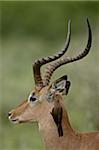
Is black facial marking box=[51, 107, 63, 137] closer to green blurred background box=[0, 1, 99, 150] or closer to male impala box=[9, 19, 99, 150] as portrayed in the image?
male impala box=[9, 19, 99, 150]

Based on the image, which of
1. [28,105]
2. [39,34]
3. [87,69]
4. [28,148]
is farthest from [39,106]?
[39,34]

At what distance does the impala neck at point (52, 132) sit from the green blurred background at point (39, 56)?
2.83 metres

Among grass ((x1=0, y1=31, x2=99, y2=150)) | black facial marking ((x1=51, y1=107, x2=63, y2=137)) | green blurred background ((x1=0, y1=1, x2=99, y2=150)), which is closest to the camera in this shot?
black facial marking ((x1=51, y1=107, x2=63, y2=137))

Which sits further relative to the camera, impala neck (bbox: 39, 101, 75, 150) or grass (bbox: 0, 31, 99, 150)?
grass (bbox: 0, 31, 99, 150)

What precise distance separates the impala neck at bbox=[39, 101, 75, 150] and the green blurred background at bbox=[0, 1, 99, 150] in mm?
2831

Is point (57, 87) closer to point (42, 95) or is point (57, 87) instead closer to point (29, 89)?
point (42, 95)

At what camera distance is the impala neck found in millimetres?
5289

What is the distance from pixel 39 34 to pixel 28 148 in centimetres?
512

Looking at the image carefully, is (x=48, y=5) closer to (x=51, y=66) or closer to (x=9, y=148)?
(x=9, y=148)

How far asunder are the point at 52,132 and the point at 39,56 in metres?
6.23

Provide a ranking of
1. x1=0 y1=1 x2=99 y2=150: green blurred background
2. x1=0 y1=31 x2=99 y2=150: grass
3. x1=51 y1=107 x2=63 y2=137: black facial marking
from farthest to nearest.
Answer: x1=0 y1=1 x2=99 y2=150: green blurred background, x1=0 y1=31 x2=99 y2=150: grass, x1=51 y1=107 x2=63 y2=137: black facial marking

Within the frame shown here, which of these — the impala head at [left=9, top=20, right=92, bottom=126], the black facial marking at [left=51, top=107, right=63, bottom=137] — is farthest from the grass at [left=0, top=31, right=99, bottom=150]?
the black facial marking at [left=51, top=107, right=63, bottom=137]

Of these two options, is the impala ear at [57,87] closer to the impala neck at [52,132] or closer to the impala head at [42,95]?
A: the impala head at [42,95]

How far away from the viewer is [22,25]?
13805 mm
